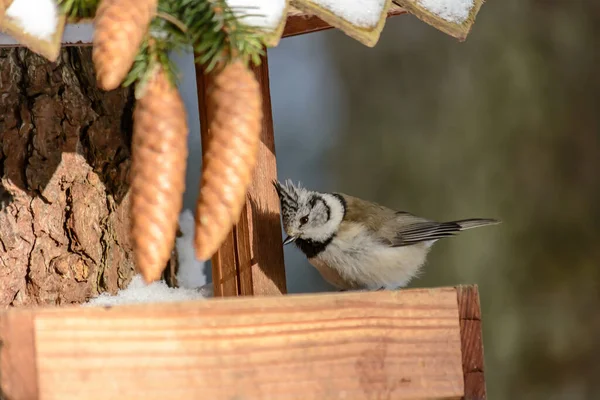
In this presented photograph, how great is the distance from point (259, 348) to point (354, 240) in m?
1.40

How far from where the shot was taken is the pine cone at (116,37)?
43.9 inches

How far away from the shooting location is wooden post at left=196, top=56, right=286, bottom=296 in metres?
1.79

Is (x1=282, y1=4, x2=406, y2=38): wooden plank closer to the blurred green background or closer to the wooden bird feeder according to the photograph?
the wooden bird feeder

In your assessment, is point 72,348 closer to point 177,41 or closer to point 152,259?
point 152,259

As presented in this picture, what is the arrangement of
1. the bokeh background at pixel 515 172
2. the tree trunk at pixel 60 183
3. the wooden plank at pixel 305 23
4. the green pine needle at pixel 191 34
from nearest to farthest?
the green pine needle at pixel 191 34 → the wooden plank at pixel 305 23 → the tree trunk at pixel 60 183 → the bokeh background at pixel 515 172

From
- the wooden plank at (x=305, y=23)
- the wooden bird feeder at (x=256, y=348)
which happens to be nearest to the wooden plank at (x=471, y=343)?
the wooden bird feeder at (x=256, y=348)

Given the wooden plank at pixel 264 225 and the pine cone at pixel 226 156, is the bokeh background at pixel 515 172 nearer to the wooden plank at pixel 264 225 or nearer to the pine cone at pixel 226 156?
the wooden plank at pixel 264 225

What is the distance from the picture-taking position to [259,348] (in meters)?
1.24

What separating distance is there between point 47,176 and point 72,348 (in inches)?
34.3

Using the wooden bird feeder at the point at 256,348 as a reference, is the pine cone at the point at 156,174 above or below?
above

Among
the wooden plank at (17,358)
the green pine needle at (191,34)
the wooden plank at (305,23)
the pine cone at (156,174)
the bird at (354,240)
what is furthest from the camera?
the bird at (354,240)

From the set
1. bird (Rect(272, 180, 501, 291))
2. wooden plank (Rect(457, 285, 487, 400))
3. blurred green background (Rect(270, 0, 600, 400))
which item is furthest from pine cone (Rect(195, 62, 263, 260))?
blurred green background (Rect(270, 0, 600, 400))

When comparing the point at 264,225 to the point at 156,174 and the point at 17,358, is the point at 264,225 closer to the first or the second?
the point at 156,174

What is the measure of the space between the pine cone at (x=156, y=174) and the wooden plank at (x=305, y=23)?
56cm
